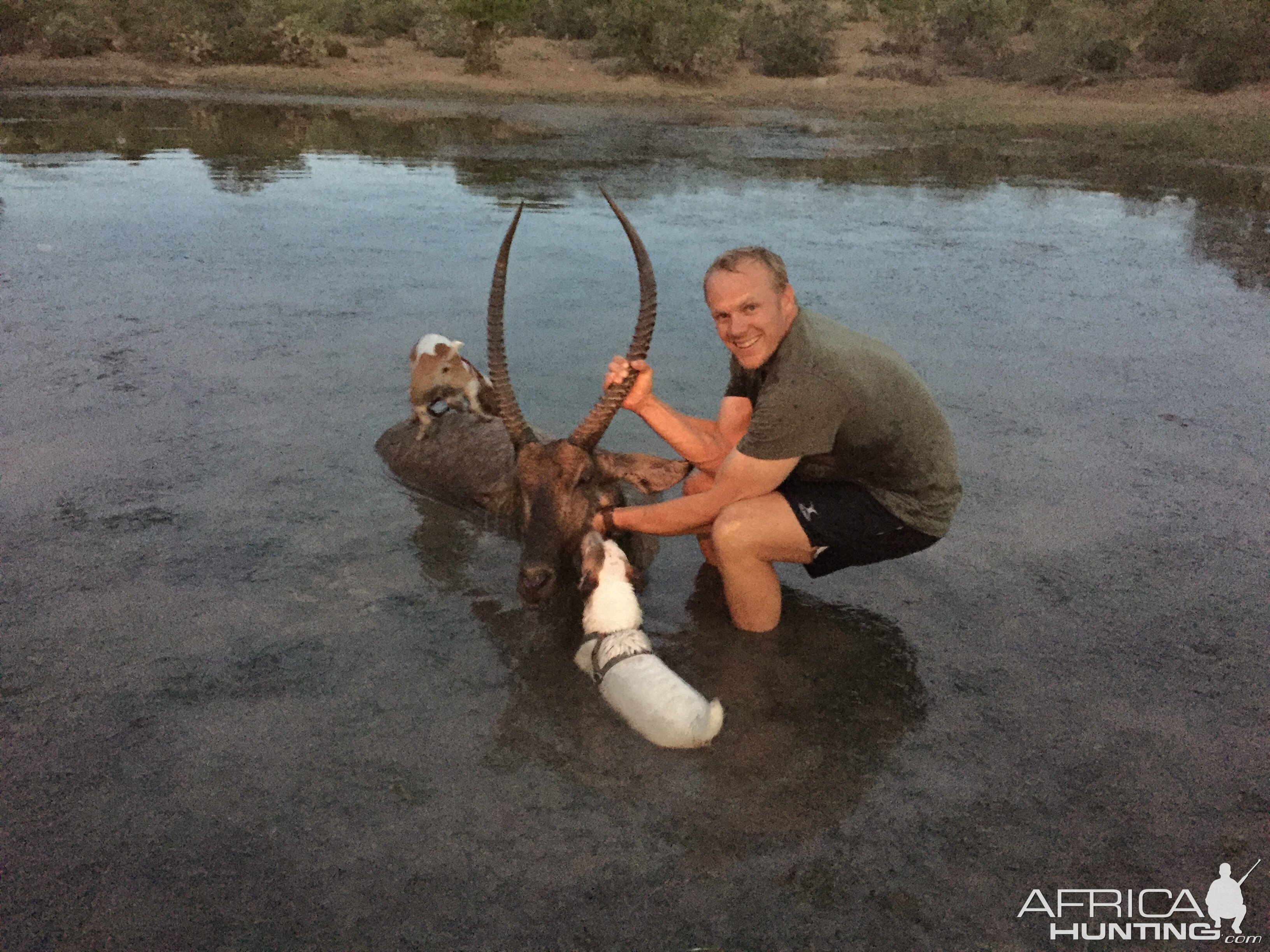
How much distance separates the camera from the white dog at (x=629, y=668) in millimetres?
3883

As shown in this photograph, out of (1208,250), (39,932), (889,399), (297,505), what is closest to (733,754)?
(889,399)

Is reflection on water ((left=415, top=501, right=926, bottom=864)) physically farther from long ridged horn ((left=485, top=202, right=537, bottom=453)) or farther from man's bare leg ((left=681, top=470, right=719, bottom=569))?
long ridged horn ((left=485, top=202, right=537, bottom=453))

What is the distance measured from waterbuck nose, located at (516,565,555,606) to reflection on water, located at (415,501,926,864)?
38 cm

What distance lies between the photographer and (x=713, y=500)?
4.61 meters

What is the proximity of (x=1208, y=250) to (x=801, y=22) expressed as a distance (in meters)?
29.8

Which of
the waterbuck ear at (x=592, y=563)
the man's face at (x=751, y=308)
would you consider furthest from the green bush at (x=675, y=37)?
the waterbuck ear at (x=592, y=563)

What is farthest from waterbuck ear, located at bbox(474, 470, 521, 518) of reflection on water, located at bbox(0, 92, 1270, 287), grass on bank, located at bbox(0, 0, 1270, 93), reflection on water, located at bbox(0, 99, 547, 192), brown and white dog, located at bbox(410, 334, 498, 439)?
grass on bank, located at bbox(0, 0, 1270, 93)

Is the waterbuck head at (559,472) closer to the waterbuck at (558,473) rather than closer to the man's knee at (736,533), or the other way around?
the waterbuck at (558,473)

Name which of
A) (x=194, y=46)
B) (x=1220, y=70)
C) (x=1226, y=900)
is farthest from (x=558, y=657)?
(x=194, y=46)

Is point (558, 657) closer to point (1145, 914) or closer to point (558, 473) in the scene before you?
point (558, 473)

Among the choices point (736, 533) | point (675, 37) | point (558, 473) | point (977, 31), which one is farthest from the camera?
point (977, 31)

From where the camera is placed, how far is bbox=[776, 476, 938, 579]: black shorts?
4.60 m

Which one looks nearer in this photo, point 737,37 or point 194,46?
point 194,46

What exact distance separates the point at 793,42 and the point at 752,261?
37.8m
